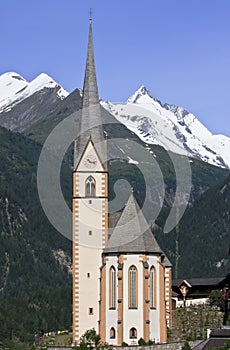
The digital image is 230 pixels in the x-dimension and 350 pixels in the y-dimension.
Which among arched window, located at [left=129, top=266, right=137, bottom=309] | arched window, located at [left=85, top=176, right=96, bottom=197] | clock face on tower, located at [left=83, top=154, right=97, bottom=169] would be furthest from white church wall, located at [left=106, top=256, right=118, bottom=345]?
clock face on tower, located at [left=83, top=154, right=97, bottom=169]

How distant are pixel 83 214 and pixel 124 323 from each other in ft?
51.8

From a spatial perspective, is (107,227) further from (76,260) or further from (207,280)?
(207,280)

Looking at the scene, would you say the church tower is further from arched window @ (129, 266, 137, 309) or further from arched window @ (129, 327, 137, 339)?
arched window @ (129, 327, 137, 339)

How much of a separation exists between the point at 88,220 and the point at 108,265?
24.7 feet

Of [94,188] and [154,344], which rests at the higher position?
[94,188]

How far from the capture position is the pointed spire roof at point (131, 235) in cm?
11550

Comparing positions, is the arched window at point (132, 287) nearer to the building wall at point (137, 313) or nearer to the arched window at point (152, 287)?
the building wall at point (137, 313)

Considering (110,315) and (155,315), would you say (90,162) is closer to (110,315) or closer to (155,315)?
(110,315)

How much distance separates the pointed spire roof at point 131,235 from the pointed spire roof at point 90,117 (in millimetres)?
8453

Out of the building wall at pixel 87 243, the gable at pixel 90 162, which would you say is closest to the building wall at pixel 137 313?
the building wall at pixel 87 243

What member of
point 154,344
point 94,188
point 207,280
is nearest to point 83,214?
point 94,188

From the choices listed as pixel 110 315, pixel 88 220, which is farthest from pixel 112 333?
pixel 88 220

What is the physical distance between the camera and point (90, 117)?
127 metres

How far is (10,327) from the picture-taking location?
180250 mm
